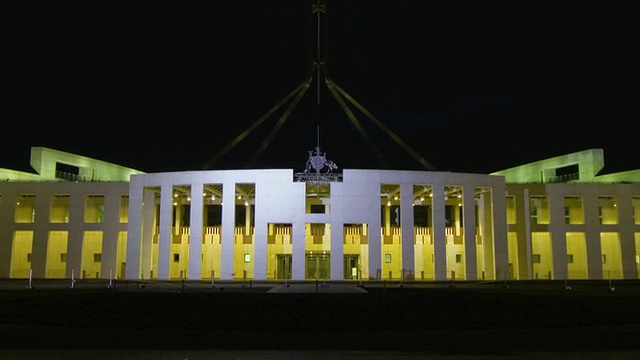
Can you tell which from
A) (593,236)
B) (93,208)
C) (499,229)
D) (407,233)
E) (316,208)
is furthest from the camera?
(316,208)

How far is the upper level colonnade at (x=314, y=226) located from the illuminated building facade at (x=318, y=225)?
0.09 metres

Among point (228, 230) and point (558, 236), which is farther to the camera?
point (558, 236)

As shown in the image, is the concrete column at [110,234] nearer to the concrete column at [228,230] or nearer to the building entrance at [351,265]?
the concrete column at [228,230]

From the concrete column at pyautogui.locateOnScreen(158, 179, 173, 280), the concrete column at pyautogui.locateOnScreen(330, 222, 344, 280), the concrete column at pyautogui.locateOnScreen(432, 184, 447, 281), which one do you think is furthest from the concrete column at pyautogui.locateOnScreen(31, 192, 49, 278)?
the concrete column at pyautogui.locateOnScreen(432, 184, 447, 281)

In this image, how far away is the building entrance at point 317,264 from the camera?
45.2 m

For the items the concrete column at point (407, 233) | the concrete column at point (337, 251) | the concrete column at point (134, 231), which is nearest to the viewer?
the concrete column at point (337, 251)

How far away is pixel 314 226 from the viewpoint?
1847 inches

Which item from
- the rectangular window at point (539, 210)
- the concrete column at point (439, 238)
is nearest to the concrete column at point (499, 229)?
the concrete column at point (439, 238)

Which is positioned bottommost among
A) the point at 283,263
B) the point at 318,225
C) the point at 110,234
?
the point at 283,263

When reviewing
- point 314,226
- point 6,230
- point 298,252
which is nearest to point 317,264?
point 314,226

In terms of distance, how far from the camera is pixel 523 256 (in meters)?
47.0

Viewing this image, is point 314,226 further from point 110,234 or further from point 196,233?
point 110,234

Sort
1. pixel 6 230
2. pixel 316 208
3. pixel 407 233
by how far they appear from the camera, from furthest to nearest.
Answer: pixel 316 208
pixel 6 230
pixel 407 233

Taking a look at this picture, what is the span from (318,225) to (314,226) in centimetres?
53
